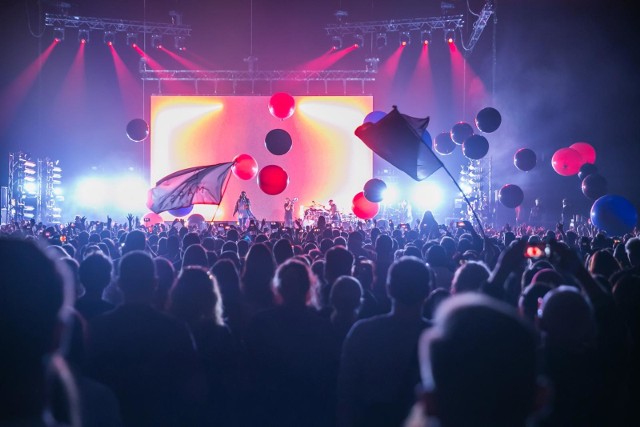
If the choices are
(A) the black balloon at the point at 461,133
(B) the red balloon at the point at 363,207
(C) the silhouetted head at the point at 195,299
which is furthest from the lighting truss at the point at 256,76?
(C) the silhouetted head at the point at 195,299

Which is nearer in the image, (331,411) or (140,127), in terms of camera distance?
(331,411)

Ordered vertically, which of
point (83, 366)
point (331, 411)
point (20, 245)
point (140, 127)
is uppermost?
point (140, 127)

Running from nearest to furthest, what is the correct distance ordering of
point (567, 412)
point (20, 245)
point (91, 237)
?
point (20, 245), point (567, 412), point (91, 237)

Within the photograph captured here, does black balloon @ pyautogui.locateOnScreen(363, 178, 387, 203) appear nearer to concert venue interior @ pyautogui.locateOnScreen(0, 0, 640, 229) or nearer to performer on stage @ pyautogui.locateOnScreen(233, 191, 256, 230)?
performer on stage @ pyautogui.locateOnScreen(233, 191, 256, 230)

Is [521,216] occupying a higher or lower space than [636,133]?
lower

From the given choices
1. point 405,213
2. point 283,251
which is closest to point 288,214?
point 405,213

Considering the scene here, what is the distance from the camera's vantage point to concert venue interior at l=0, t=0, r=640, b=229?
25625mm

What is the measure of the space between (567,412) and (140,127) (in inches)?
546

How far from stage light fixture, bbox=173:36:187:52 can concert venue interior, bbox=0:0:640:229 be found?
0.10 m

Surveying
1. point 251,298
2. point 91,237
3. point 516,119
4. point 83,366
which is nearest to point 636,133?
point 516,119

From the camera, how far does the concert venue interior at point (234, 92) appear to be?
25625 millimetres

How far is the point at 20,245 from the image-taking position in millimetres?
1652

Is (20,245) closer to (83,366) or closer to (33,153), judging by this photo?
(83,366)

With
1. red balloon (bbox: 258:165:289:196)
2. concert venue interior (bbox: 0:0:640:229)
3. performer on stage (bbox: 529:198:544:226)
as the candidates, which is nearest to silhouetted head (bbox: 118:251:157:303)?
red balloon (bbox: 258:165:289:196)
